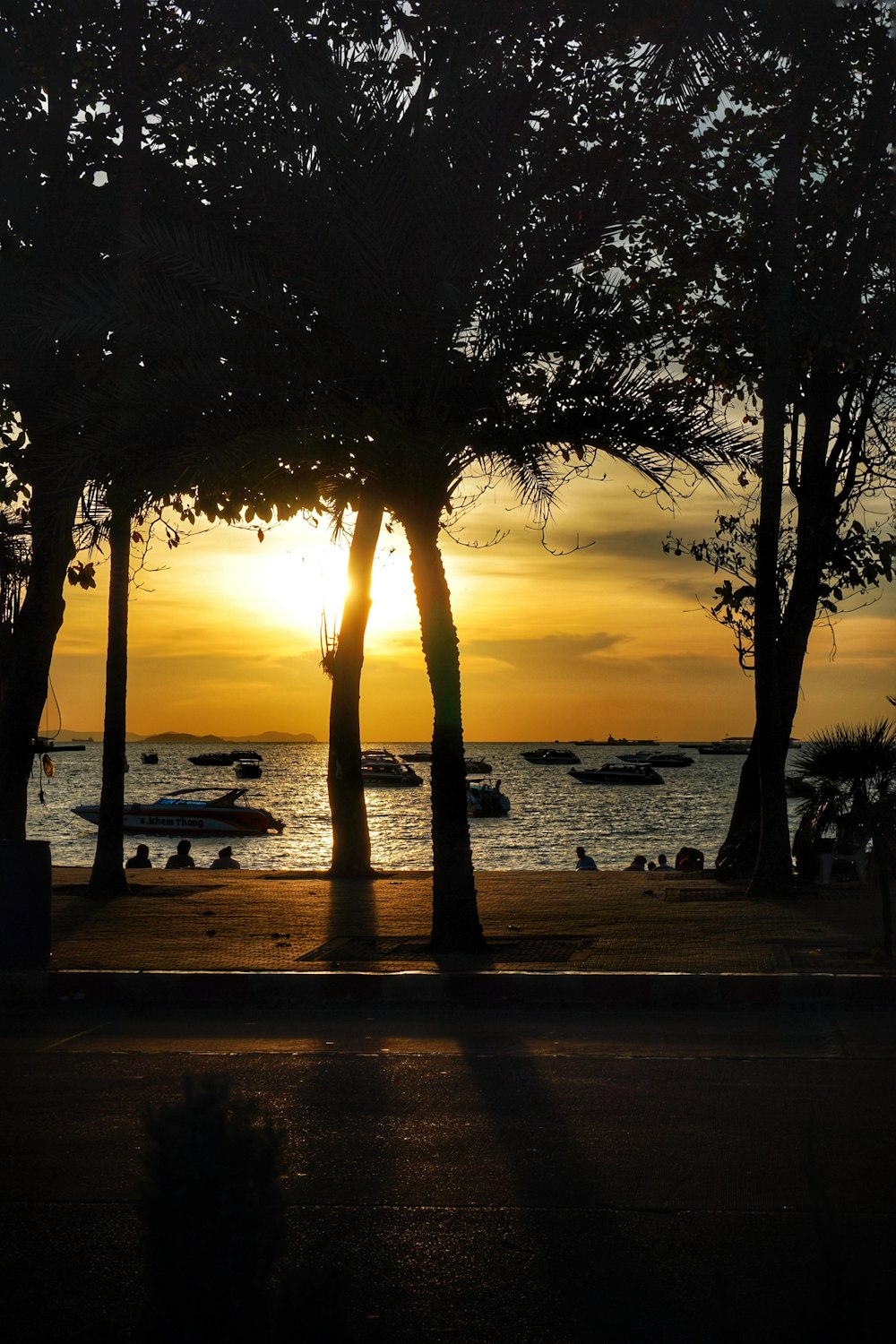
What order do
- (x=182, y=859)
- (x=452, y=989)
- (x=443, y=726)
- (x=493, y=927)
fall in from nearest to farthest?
(x=452, y=989), (x=443, y=726), (x=493, y=927), (x=182, y=859)

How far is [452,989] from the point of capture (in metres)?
10.1

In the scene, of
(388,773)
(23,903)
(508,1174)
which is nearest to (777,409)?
(23,903)

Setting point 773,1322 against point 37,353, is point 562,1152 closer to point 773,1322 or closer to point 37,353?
point 773,1322

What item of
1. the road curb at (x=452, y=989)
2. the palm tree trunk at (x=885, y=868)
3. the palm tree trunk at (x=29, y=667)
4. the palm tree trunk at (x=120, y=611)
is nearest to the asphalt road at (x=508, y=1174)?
the road curb at (x=452, y=989)

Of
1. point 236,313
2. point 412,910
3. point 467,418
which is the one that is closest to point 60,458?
point 236,313

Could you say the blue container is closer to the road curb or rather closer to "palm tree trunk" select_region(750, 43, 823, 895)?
the road curb

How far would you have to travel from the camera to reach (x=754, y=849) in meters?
19.2

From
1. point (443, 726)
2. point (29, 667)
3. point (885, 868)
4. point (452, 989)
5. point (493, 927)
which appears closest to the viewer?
point (452, 989)

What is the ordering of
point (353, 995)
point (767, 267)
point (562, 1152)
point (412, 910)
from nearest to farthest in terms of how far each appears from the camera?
1. point (562, 1152)
2. point (353, 995)
3. point (412, 910)
4. point (767, 267)

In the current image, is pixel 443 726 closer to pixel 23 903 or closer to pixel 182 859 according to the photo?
pixel 23 903

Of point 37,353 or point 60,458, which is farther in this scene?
point 37,353

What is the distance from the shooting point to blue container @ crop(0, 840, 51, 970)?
10883mm

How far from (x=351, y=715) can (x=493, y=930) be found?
8.74 m

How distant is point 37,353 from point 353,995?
9.76 metres
